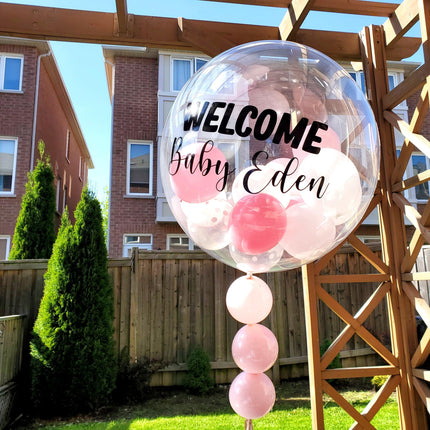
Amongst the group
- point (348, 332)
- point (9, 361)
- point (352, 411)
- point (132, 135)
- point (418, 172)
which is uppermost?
point (132, 135)

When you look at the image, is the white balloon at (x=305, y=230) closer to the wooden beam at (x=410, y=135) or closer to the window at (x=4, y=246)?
the wooden beam at (x=410, y=135)

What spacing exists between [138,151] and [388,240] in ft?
26.4

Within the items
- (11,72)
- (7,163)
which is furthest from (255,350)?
(11,72)

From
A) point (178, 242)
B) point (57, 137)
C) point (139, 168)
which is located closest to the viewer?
point (178, 242)

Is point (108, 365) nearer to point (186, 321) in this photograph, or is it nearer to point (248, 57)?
point (186, 321)

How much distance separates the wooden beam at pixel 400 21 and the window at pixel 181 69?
Result: 25.2 ft

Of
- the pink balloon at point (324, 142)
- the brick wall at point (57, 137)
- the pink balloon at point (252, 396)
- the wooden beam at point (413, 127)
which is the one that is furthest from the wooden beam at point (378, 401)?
the brick wall at point (57, 137)

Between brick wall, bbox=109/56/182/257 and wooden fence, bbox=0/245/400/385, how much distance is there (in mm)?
4270

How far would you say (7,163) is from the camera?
9633mm

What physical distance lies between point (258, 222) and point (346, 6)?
2.36 m

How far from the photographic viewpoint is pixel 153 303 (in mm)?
5508

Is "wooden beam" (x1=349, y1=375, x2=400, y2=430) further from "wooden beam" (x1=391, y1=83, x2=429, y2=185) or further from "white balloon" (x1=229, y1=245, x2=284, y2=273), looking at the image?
"white balloon" (x1=229, y1=245, x2=284, y2=273)

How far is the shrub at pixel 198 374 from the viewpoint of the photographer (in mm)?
5125

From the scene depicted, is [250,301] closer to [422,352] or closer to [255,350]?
[255,350]
